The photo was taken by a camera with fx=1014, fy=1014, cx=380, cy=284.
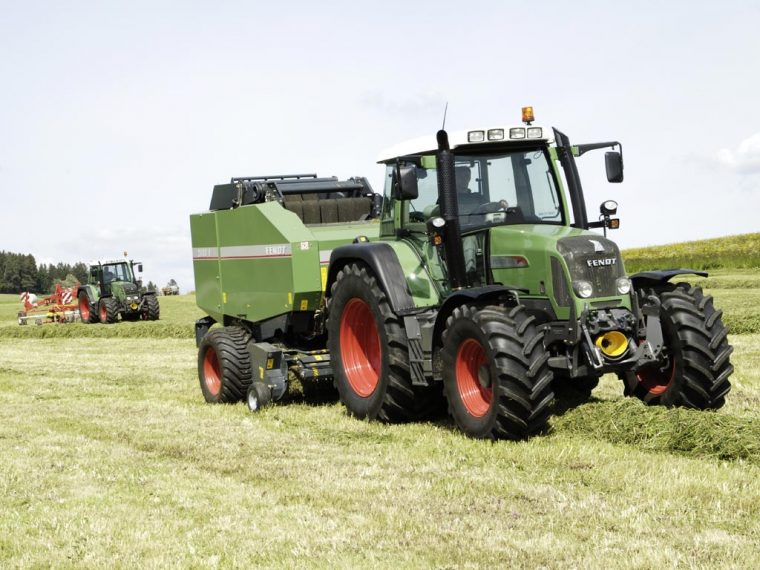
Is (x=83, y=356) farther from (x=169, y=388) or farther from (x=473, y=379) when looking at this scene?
(x=473, y=379)

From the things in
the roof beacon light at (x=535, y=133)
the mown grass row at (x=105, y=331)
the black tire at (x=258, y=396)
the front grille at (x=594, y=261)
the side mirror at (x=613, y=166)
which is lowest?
the black tire at (x=258, y=396)

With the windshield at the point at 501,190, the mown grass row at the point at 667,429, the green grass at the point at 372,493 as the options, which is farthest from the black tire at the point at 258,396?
the mown grass row at the point at 667,429

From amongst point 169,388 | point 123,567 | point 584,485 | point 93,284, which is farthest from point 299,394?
point 93,284

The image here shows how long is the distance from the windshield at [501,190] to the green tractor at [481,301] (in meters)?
0.01

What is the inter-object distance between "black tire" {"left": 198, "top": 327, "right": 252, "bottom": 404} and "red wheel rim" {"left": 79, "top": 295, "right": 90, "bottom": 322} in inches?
801

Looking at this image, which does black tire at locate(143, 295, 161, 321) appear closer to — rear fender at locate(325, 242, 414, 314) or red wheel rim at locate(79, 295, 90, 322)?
red wheel rim at locate(79, 295, 90, 322)

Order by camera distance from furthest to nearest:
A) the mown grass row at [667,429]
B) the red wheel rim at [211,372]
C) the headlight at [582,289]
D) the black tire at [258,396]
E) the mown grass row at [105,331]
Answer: the mown grass row at [105,331] < the red wheel rim at [211,372] < the black tire at [258,396] < the headlight at [582,289] < the mown grass row at [667,429]

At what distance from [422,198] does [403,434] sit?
6.82 ft

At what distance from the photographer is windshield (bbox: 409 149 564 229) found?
28.2ft

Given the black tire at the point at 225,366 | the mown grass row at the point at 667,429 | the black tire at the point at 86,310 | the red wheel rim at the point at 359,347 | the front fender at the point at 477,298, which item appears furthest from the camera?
the black tire at the point at 86,310

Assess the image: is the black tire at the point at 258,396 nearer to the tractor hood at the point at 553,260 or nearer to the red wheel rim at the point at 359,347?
the red wheel rim at the point at 359,347

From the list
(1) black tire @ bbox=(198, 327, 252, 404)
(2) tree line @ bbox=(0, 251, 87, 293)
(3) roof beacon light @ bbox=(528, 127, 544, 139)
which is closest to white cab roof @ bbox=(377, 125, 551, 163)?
(3) roof beacon light @ bbox=(528, 127, 544, 139)

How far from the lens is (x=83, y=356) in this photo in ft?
60.7

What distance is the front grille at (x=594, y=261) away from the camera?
7.88m
